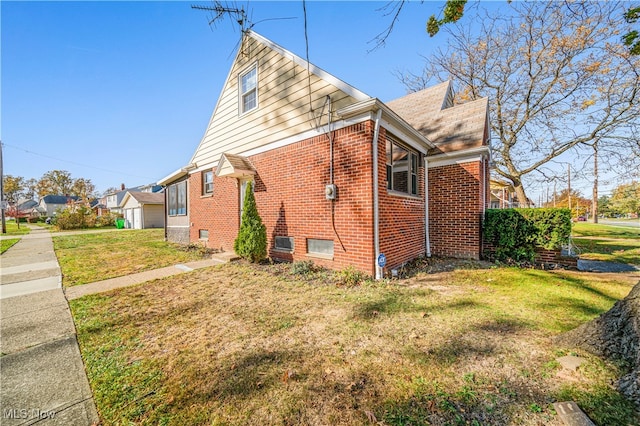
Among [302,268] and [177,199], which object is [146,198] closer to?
[177,199]

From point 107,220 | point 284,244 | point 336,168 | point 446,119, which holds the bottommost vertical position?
point 284,244

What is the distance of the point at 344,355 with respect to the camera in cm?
276

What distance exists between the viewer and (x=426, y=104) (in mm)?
10664

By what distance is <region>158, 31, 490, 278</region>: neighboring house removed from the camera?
18.5 feet

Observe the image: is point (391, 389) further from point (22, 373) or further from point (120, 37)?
point (120, 37)

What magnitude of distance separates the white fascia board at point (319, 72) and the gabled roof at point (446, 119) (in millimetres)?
3851

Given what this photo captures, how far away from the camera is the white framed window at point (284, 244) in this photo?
7082 millimetres

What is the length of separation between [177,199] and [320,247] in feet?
33.6

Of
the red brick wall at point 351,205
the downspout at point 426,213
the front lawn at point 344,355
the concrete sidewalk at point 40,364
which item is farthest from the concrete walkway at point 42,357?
the downspout at point 426,213

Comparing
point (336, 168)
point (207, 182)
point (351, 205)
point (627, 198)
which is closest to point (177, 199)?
point (207, 182)

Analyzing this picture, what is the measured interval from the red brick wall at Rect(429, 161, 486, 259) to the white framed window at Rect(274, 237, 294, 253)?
4656 millimetres

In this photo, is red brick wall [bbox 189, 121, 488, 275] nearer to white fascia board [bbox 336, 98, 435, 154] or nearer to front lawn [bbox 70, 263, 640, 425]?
white fascia board [bbox 336, 98, 435, 154]

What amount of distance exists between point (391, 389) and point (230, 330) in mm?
2237

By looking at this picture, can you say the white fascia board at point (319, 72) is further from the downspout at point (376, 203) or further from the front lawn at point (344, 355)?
the front lawn at point (344, 355)
